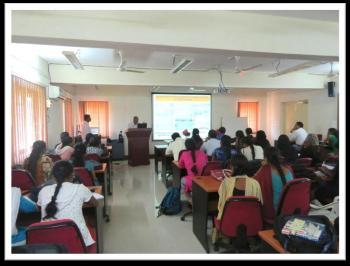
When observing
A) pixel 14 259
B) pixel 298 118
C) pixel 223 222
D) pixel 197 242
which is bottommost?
pixel 197 242

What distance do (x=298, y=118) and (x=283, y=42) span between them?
22.8 feet

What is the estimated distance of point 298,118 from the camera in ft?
31.9

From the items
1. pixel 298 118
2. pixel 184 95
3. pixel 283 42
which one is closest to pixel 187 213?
pixel 283 42

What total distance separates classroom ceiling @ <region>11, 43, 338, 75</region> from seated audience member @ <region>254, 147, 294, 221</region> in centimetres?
253

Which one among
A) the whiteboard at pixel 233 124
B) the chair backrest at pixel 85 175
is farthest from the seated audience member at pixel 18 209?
the whiteboard at pixel 233 124

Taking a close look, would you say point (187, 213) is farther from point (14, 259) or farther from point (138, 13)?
point (14, 259)

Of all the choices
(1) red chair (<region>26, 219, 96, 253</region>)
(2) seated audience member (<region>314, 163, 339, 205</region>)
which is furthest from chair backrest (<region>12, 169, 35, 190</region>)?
(2) seated audience member (<region>314, 163, 339, 205</region>)

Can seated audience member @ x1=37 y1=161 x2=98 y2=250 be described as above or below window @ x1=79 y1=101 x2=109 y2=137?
below

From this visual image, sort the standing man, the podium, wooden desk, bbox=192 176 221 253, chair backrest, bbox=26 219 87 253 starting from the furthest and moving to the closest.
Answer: the standing man < the podium < wooden desk, bbox=192 176 221 253 < chair backrest, bbox=26 219 87 253

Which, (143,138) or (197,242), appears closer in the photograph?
(197,242)

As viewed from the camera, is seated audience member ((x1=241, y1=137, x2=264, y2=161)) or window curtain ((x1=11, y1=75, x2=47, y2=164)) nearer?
window curtain ((x1=11, y1=75, x2=47, y2=164))

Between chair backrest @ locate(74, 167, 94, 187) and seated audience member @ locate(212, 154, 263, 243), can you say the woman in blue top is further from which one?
chair backrest @ locate(74, 167, 94, 187)

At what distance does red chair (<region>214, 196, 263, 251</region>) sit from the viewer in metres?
2.42

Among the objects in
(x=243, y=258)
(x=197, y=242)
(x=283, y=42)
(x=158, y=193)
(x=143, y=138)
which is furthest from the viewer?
(x=143, y=138)
